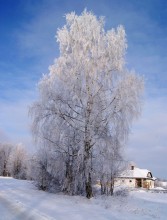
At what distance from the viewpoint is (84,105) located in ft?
79.8

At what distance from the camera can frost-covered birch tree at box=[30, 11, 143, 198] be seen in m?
23.9

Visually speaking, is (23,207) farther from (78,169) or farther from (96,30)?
(96,30)

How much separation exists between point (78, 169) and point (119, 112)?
15.1 feet

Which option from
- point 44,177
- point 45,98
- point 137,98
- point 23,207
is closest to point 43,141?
point 45,98

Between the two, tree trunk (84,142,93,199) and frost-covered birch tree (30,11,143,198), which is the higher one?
frost-covered birch tree (30,11,143,198)

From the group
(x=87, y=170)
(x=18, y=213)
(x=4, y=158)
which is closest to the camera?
(x=18, y=213)

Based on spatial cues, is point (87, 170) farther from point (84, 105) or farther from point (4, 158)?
point (4, 158)

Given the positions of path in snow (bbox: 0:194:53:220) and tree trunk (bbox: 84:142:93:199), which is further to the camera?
tree trunk (bbox: 84:142:93:199)

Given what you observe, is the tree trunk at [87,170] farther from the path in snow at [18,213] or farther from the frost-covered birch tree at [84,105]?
the path in snow at [18,213]

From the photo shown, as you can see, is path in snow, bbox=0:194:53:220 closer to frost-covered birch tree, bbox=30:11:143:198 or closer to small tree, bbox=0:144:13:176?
frost-covered birch tree, bbox=30:11:143:198

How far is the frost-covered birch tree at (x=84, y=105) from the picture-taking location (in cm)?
2386

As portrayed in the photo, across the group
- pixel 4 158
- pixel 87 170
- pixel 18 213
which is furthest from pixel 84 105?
pixel 4 158

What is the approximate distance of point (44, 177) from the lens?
28.4m

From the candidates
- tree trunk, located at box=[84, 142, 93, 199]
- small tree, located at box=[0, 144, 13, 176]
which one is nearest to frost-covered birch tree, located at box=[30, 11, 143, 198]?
tree trunk, located at box=[84, 142, 93, 199]
